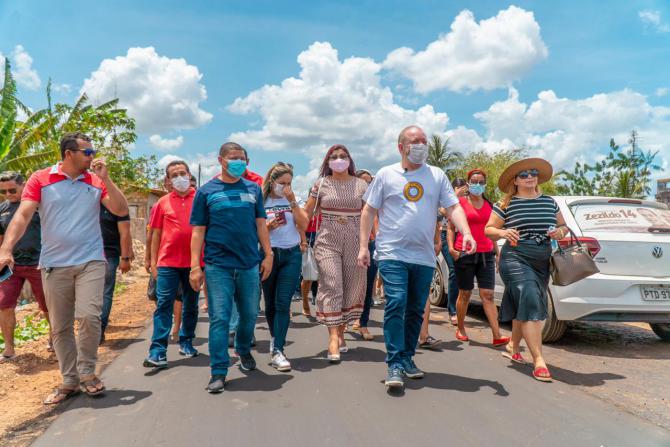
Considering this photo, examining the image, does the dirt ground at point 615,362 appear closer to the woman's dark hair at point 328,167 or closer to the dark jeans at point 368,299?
the dark jeans at point 368,299

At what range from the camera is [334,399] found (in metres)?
3.87

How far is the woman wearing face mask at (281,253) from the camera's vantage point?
4.85 metres

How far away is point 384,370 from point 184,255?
7.08 feet

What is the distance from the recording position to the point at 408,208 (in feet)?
14.1

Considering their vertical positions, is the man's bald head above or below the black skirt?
above

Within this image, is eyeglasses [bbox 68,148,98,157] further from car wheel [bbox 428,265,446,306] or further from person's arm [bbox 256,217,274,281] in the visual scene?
car wheel [bbox 428,265,446,306]

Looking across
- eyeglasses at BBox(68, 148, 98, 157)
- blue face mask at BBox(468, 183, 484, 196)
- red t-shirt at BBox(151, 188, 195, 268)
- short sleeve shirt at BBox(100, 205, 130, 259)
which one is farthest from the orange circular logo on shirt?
short sleeve shirt at BBox(100, 205, 130, 259)

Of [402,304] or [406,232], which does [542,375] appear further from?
[406,232]

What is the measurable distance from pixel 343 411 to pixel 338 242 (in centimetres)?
185

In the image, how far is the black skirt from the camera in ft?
15.0

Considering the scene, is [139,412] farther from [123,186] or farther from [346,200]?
[123,186]

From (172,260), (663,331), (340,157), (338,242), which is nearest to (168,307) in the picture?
(172,260)

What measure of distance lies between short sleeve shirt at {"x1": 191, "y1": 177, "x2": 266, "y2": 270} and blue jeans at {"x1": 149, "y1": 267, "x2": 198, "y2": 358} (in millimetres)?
918

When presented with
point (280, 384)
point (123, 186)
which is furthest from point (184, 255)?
point (123, 186)
